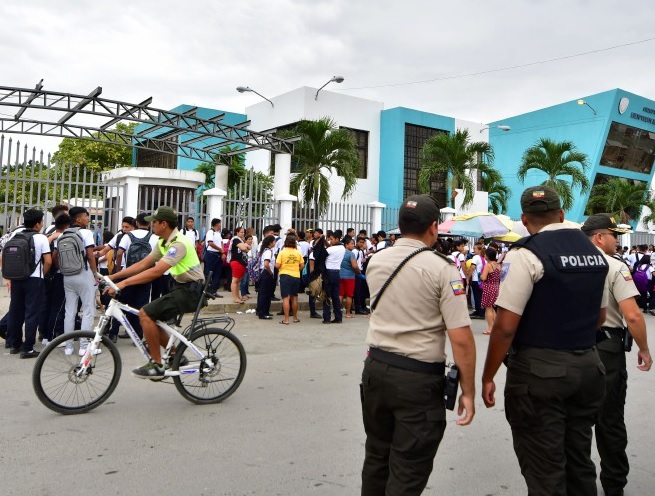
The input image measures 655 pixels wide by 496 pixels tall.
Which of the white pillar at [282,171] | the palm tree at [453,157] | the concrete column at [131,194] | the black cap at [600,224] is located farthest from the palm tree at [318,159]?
the black cap at [600,224]

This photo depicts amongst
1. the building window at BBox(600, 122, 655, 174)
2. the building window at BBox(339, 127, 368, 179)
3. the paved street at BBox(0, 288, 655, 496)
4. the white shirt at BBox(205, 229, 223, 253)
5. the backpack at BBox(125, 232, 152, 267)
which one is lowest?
the paved street at BBox(0, 288, 655, 496)

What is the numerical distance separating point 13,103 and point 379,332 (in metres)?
15.7

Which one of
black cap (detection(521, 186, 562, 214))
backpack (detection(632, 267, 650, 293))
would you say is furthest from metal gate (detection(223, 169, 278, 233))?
black cap (detection(521, 186, 562, 214))

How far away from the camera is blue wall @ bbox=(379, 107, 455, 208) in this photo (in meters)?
30.4

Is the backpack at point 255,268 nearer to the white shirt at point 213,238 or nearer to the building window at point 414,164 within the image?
the white shirt at point 213,238

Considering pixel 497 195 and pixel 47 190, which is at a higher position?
pixel 497 195

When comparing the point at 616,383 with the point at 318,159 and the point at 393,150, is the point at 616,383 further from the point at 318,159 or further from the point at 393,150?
the point at 393,150

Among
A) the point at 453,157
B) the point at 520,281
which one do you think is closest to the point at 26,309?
the point at 520,281

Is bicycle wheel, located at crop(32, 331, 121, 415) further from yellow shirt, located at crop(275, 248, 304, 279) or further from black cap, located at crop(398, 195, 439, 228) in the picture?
yellow shirt, located at crop(275, 248, 304, 279)

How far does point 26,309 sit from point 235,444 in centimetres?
435

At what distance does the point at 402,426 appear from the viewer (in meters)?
2.66

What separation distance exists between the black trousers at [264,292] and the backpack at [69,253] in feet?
14.4

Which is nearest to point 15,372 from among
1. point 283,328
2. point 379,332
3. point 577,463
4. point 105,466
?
point 105,466

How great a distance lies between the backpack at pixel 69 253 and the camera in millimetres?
7250
